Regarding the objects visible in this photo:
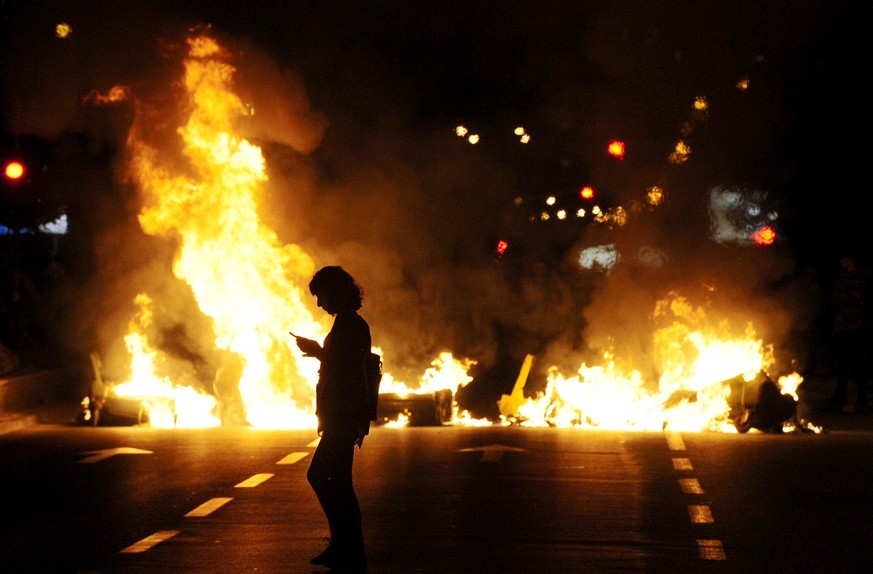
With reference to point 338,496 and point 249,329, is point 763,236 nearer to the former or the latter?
point 249,329

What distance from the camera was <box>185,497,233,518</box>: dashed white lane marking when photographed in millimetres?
11539

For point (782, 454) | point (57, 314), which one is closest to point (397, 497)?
point (782, 454)

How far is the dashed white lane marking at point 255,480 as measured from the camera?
1336 centimetres

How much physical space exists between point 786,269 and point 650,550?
52.2 feet

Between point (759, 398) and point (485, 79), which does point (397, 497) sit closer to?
point (759, 398)

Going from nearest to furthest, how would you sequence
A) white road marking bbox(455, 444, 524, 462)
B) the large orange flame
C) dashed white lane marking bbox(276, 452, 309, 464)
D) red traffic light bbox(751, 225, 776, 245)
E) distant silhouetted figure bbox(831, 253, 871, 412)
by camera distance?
dashed white lane marking bbox(276, 452, 309, 464)
white road marking bbox(455, 444, 524, 462)
the large orange flame
distant silhouetted figure bbox(831, 253, 871, 412)
red traffic light bbox(751, 225, 776, 245)

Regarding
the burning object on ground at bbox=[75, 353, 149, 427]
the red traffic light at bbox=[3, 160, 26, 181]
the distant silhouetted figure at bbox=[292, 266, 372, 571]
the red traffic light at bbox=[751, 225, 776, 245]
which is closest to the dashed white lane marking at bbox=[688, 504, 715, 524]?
the distant silhouetted figure at bbox=[292, 266, 372, 571]

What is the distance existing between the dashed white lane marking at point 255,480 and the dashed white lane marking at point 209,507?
899 mm

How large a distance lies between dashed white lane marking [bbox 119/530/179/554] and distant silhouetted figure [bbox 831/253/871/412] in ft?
49.7

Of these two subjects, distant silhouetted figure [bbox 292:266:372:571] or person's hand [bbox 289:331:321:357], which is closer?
distant silhouetted figure [bbox 292:266:372:571]

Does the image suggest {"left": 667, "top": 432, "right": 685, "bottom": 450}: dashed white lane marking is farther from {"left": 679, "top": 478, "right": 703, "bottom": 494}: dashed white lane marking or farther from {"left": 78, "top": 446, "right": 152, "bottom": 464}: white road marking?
{"left": 78, "top": 446, "right": 152, "bottom": 464}: white road marking

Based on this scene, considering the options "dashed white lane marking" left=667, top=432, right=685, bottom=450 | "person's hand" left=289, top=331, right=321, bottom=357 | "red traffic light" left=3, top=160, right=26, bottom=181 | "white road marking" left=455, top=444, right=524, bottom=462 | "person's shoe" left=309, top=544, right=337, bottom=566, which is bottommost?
"person's shoe" left=309, top=544, right=337, bottom=566

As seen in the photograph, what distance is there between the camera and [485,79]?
32.5m

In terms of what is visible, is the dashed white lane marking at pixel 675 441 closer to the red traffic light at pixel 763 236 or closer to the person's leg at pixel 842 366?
the person's leg at pixel 842 366
